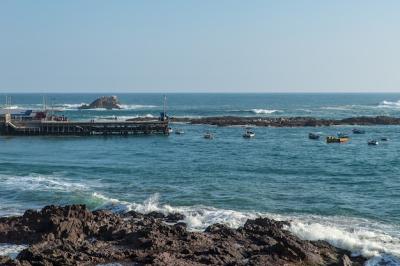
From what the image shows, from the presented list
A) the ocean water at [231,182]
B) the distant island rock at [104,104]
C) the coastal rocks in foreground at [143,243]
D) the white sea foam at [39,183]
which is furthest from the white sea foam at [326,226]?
the distant island rock at [104,104]

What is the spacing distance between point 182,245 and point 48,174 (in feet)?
104

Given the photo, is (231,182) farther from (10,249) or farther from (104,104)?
(104,104)

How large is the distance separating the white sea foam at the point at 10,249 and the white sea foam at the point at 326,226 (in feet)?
30.7

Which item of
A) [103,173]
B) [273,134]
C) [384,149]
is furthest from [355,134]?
[103,173]

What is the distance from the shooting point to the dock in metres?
95.3

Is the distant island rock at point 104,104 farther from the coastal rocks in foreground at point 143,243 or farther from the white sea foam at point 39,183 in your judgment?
the coastal rocks in foreground at point 143,243

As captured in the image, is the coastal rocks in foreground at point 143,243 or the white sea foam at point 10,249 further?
the white sea foam at point 10,249

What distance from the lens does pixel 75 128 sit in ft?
320

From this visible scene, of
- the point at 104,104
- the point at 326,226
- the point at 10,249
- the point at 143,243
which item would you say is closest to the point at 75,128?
the point at 326,226

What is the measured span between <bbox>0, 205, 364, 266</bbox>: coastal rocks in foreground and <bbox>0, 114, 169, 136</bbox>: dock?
220 ft

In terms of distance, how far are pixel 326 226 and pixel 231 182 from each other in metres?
16.9

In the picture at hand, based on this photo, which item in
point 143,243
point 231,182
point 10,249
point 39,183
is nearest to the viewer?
point 143,243

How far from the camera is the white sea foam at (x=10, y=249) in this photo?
25.7 metres

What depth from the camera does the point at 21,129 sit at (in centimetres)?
9538
